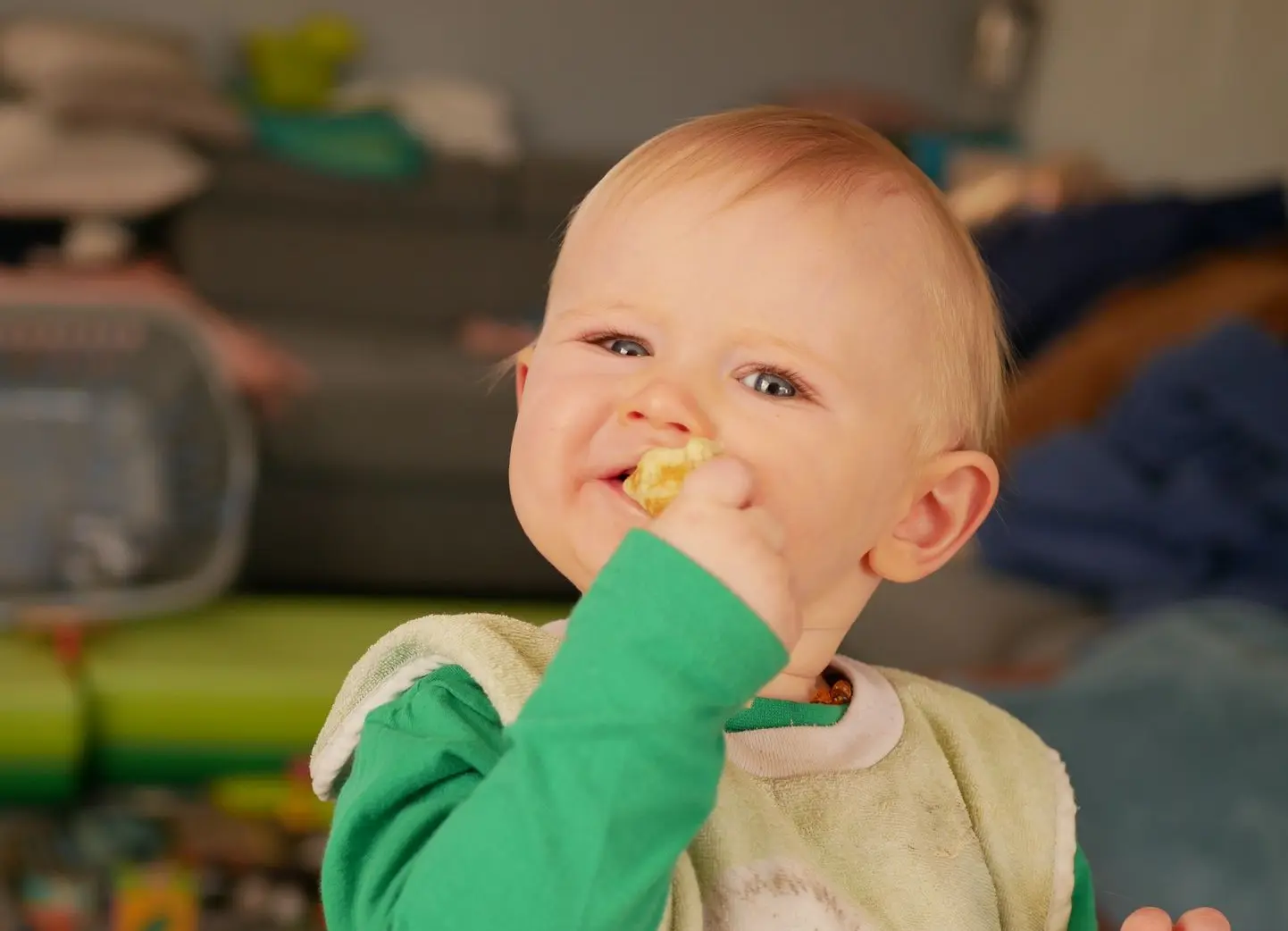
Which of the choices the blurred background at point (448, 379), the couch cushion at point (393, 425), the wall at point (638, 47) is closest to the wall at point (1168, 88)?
the blurred background at point (448, 379)

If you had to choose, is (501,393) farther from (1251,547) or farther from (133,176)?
(1251,547)

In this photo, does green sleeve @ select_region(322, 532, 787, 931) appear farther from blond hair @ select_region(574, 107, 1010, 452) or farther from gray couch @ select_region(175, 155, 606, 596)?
gray couch @ select_region(175, 155, 606, 596)

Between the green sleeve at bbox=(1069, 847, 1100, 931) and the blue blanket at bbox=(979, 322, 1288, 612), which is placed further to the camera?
the blue blanket at bbox=(979, 322, 1288, 612)

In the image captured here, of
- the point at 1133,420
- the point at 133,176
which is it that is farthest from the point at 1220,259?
the point at 133,176

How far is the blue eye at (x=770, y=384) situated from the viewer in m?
0.53

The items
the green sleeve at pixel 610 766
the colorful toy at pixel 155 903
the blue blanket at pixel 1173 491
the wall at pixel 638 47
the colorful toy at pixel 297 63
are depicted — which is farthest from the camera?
the wall at pixel 638 47

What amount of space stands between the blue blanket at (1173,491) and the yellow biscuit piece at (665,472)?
128 cm

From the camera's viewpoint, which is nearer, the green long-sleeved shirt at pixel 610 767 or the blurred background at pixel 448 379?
the green long-sleeved shirt at pixel 610 767

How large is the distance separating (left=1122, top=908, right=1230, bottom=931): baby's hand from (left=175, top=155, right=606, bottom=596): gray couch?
1626 millimetres

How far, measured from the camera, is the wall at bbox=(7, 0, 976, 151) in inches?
151

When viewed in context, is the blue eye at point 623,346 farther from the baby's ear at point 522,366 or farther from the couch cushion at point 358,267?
the couch cushion at point 358,267

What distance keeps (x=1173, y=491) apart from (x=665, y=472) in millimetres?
1470

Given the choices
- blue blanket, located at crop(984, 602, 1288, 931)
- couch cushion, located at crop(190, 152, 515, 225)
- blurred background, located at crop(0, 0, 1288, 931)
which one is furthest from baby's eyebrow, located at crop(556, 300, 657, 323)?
couch cushion, located at crop(190, 152, 515, 225)

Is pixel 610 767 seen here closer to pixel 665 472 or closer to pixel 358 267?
pixel 665 472
